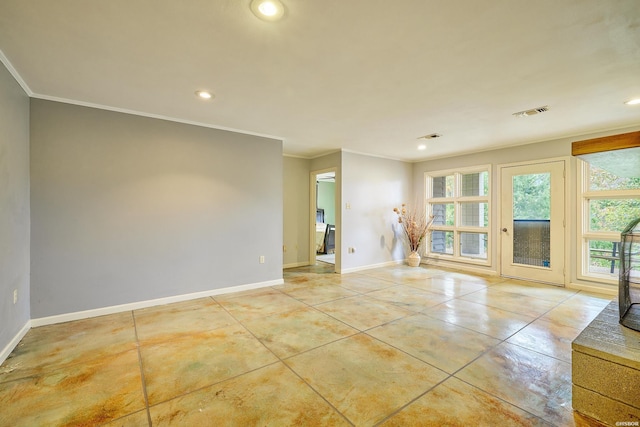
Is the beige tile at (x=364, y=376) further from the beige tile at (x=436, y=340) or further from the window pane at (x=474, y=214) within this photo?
the window pane at (x=474, y=214)

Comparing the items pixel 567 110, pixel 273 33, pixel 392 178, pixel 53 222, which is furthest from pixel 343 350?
pixel 392 178

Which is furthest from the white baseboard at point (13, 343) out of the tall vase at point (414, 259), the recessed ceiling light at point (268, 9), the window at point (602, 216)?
the window at point (602, 216)

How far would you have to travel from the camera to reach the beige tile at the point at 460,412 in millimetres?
1575

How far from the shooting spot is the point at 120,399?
5.84ft

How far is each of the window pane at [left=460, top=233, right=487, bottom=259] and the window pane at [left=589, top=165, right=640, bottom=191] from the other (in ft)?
5.86

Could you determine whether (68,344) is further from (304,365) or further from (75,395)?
(304,365)

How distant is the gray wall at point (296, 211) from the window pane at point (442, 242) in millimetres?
2928

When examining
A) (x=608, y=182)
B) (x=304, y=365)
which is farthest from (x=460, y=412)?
(x=608, y=182)

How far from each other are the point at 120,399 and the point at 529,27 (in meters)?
3.56

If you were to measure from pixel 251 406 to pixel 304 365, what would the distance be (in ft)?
1.78

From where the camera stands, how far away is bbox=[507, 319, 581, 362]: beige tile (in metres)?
2.37

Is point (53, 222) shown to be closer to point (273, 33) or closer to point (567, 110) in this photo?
point (273, 33)

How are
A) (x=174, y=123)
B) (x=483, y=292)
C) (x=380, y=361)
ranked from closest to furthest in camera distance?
(x=380, y=361) → (x=174, y=123) → (x=483, y=292)

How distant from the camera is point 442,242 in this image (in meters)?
6.31
